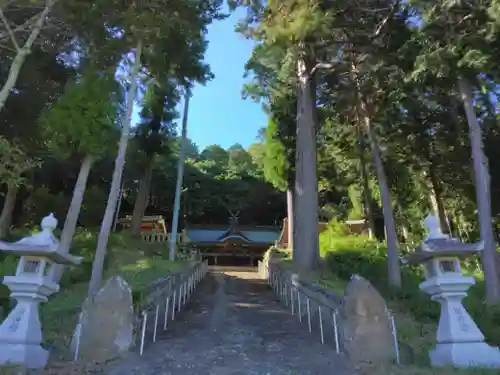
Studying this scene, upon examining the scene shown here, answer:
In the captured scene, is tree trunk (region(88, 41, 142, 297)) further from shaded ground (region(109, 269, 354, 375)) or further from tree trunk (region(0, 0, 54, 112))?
tree trunk (region(0, 0, 54, 112))

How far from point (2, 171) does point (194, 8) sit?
261 inches

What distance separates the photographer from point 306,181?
13891 millimetres

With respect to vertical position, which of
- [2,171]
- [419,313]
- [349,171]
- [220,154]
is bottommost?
[419,313]

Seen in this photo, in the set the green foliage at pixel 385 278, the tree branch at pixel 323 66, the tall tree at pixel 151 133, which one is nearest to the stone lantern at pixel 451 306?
the green foliage at pixel 385 278

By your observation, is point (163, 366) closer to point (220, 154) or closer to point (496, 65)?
point (496, 65)

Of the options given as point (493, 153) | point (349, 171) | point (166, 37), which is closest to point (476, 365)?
point (166, 37)

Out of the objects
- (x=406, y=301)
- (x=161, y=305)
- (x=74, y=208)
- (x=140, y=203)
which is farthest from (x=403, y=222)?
(x=74, y=208)

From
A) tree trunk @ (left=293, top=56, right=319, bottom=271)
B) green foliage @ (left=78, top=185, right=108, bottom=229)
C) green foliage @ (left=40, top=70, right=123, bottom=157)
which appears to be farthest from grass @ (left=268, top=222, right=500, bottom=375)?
green foliage @ (left=78, top=185, right=108, bottom=229)

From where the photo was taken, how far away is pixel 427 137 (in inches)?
637

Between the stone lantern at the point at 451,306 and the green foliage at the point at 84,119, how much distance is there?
8246mm

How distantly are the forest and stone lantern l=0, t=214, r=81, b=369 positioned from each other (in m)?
4.58

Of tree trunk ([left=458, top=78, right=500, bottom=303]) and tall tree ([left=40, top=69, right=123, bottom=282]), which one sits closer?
tree trunk ([left=458, top=78, right=500, bottom=303])

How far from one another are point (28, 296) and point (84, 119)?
643 centimetres

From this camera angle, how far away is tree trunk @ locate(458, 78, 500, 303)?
33.4 ft
